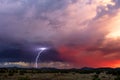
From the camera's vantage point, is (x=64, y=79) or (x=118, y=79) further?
(x=64, y=79)

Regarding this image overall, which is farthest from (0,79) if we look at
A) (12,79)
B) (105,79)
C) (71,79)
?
(105,79)

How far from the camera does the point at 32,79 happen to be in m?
126

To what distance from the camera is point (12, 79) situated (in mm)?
128125

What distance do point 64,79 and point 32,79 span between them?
10.7 metres

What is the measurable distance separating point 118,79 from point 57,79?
21.0 m

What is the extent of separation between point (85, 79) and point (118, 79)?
1184cm

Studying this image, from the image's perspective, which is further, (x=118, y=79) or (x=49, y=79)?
(x=49, y=79)

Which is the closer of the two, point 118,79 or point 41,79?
point 118,79

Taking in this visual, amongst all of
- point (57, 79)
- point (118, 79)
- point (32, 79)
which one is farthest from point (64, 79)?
point (118, 79)

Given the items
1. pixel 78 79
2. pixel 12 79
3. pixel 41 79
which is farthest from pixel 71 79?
pixel 12 79

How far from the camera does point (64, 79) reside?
12775 cm

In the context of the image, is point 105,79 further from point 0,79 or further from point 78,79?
point 0,79

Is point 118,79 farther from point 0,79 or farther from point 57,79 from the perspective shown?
point 0,79

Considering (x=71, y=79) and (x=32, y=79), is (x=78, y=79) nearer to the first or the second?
(x=71, y=79)
